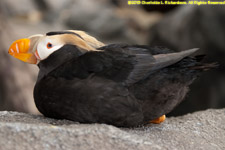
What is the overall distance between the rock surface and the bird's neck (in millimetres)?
247

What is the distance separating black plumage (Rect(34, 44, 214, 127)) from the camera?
4.62 feet

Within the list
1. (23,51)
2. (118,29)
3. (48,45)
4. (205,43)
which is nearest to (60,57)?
(48,45)

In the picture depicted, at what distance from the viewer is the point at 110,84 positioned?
1416 mm

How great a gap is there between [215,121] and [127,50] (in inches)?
30.9

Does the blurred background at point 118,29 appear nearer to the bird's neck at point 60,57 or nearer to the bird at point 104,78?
the bird at point 104,78

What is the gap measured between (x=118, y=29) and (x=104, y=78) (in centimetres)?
470

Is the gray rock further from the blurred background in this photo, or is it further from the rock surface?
the rock surface

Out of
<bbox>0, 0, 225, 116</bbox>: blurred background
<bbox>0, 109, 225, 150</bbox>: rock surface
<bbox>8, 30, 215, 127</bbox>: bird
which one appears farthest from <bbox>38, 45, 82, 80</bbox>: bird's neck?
<bbox>0, 0, 225, 116</bbox>: blurred background

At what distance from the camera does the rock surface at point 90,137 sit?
1197 millimetres

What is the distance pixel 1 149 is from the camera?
3.71 ft

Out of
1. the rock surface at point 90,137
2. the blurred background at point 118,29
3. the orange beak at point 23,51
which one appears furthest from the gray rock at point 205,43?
the orange beak at point 23,51

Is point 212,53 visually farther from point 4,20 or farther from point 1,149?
point 1,149

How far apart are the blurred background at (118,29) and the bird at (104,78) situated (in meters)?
0.65

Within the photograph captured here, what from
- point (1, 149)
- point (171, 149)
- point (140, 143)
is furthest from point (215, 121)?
point (1, 149)
